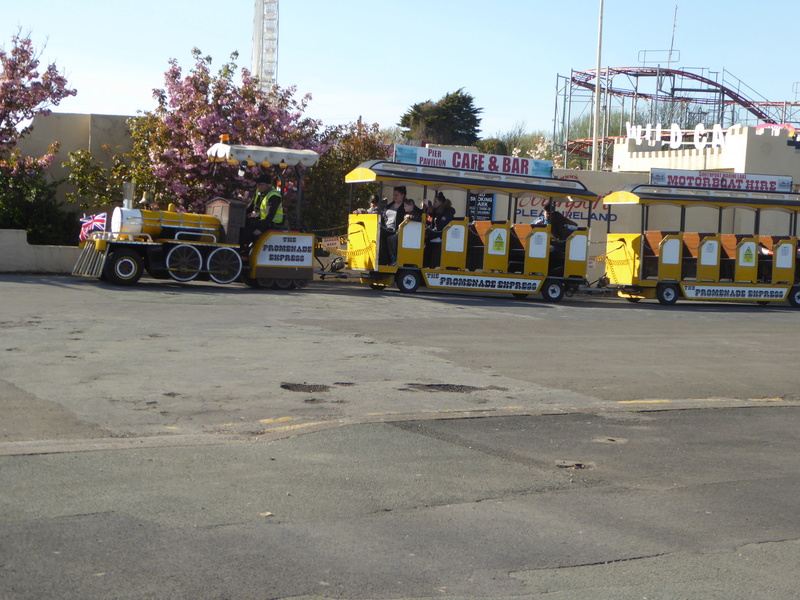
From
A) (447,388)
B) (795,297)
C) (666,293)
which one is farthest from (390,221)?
(447,388)

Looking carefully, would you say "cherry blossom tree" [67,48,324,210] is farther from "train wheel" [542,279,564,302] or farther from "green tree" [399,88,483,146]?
"green tree" [399,88,483,146]

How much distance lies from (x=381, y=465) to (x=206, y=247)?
13427 millimetres

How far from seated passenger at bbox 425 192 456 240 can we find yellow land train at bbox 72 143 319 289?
3.13 meters

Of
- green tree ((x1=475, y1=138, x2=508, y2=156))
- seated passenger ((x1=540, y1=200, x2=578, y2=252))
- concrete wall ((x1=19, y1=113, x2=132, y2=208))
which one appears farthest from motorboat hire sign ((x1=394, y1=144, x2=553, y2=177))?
green tree ((x1=475, y1=138, x2=508, y2=156))

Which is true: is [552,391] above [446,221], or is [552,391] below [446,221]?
below

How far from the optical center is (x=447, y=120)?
64812 millimetres

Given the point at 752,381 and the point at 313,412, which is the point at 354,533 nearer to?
the point at 313,412

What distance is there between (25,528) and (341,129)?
74.1ft

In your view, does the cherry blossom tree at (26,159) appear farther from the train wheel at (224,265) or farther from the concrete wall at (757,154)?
the concrete wall at (757,154)

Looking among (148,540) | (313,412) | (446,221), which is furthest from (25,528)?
(446,221)

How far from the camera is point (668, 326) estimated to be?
56.4ft

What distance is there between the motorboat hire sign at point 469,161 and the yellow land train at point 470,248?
0.21 metres

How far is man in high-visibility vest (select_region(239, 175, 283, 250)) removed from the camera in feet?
64.3

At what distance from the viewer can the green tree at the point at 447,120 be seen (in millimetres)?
64688
